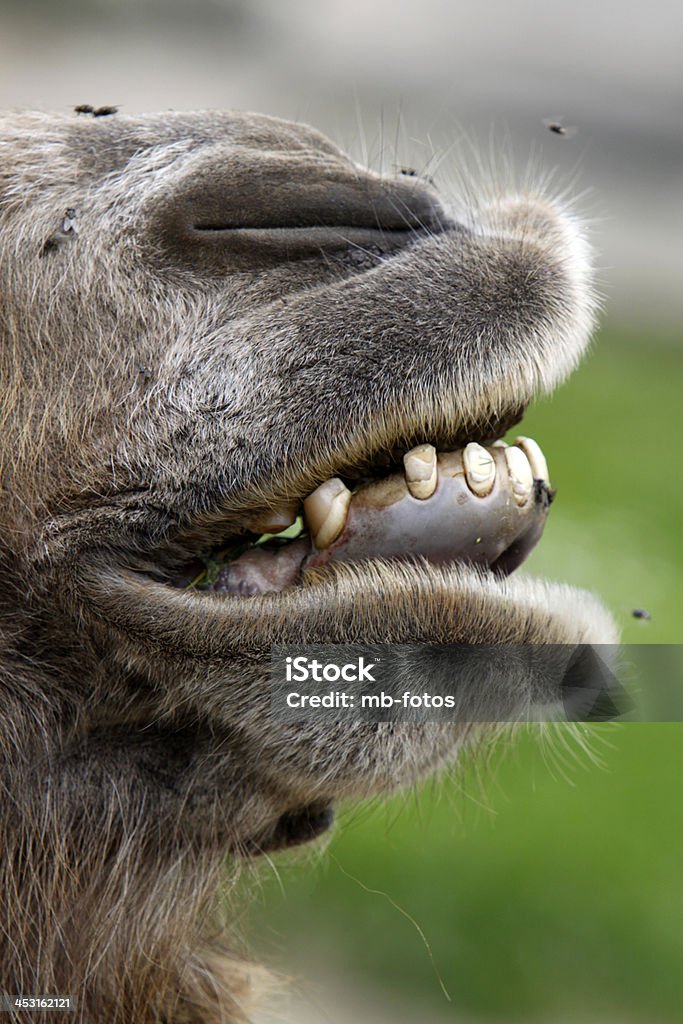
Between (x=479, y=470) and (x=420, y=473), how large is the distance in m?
0.08

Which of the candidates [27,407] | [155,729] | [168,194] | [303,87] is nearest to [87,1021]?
[155,729]

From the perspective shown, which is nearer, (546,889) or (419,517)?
(419,517)

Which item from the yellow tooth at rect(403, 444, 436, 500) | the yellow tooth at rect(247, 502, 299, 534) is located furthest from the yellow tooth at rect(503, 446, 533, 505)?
the yellow tooth at rect(247, 502, 299, 534)

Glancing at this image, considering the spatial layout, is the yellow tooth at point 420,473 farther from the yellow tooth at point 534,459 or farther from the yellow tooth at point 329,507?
the yellow tooth at point 534,459

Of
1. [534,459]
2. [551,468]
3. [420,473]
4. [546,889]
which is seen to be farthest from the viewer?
[551,468]

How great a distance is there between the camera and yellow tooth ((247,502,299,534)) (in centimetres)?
153

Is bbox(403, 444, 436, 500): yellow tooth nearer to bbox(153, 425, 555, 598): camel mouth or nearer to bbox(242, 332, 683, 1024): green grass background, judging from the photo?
bbox(153, 425, 555, 598): camel mouth

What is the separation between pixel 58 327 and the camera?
161 cm

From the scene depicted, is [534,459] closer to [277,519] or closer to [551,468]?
[277,519]

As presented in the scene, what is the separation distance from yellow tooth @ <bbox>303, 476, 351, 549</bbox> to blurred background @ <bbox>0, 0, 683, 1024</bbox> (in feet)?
1.43

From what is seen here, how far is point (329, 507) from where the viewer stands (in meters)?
1.49

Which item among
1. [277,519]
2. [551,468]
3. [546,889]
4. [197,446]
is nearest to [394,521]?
[277,519]

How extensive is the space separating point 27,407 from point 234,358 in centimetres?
30

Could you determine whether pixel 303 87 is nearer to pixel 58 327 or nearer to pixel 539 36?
pixel 539 36
